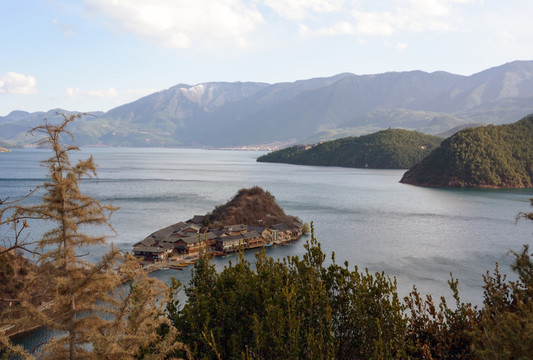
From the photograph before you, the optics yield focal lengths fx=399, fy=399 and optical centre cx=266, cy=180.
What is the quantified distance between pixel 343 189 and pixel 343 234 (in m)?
50.2

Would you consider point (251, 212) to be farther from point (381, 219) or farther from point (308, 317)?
point (308, 317)

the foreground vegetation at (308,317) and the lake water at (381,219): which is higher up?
the foreground vegetation at (308,317)

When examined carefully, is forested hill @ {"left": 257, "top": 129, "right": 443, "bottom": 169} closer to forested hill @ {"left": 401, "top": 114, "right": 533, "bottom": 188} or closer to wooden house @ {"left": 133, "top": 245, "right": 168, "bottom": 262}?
forested hill @ {"left": 401, "top": 114, "right": 533, "bottom": 188}

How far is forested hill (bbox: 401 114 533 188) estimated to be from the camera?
10938cm

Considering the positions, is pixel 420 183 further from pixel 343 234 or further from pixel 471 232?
pixel 343 234

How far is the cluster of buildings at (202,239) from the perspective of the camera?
4341 cm

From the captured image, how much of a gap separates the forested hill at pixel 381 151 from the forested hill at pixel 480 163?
44.2 metres

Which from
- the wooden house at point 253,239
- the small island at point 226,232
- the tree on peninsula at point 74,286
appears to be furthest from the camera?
the wooden house at point 253,239

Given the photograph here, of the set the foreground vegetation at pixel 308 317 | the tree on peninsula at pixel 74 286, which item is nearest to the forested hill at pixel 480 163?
the foreground vegetation at pixel 308 317

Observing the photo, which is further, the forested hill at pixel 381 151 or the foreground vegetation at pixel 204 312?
the forested hill at pixel 381 151

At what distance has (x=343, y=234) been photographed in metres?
55.5

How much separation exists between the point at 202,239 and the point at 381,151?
14375 cm

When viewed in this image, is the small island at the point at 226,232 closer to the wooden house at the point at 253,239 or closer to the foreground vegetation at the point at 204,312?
the wooden house at the point at 253,239

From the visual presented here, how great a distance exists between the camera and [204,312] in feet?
31.2
